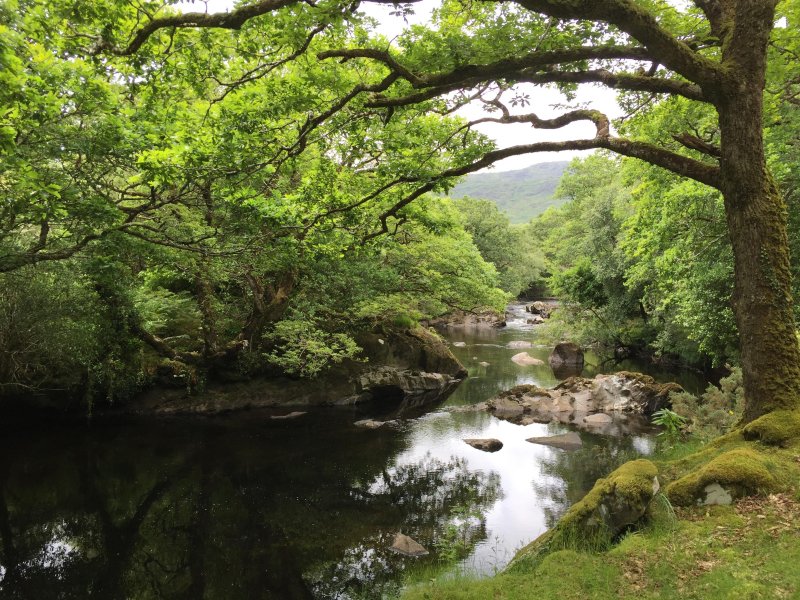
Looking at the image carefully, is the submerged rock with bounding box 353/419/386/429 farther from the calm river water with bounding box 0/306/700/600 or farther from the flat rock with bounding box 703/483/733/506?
the flat rock with bounding box 703/483/733/506

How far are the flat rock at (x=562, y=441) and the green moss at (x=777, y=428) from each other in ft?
33.2

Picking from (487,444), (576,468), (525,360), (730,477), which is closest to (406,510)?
(487,444)

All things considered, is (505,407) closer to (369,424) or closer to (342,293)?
(369,424)

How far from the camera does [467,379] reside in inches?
1067

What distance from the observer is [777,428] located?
6.48m

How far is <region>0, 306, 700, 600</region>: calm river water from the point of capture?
9.13 meters

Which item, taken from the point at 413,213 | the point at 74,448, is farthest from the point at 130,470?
the point at 413,213

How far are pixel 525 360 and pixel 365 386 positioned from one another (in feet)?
42.4

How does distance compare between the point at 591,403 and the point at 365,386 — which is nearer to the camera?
the point at 591,403

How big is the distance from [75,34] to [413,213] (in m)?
6.40

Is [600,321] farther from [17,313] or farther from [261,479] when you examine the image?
[17,313]

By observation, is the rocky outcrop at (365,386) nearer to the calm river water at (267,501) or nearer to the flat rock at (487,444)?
the calm river water at (267,501)

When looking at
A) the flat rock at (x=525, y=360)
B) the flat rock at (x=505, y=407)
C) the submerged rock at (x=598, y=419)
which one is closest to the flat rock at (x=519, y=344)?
the flat rock at (x=525, y=360)

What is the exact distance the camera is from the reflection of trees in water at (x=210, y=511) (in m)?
9.05
